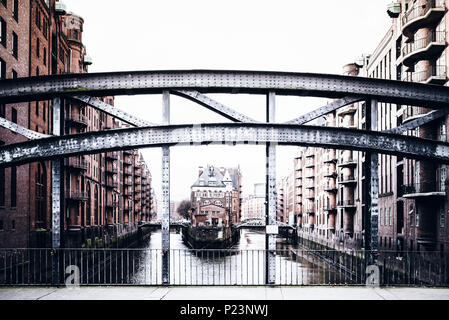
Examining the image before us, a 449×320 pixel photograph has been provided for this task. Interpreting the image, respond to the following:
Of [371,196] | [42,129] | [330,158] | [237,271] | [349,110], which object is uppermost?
[349,110]

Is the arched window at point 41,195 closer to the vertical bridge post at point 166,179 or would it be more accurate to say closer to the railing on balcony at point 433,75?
the vertical bridge post at point 166,179

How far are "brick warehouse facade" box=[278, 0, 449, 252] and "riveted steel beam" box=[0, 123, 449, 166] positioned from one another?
9.53 metres

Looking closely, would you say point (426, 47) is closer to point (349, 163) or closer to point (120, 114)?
point (120, 114)

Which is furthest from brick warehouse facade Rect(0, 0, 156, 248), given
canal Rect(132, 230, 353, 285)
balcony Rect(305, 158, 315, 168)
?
balcony Rect(305, 158, 315, 168)

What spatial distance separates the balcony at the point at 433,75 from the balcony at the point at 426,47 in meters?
0.80

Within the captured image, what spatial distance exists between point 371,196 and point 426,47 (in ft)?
53.9

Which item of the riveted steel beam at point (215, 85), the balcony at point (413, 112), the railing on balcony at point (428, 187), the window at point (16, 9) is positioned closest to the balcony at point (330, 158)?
the balcony at point (413, 112)

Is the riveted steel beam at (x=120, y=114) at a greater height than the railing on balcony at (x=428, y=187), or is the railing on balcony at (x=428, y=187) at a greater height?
the riveted steel beam at (x=120, y=114)

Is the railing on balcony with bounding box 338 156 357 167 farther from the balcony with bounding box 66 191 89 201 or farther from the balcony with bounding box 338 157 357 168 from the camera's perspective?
the balcony with bounding box 66 191 89 201

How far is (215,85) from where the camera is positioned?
1100 cm

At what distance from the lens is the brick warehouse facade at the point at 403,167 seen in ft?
80.6

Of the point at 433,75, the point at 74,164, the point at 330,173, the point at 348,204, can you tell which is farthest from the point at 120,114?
the point at 330,173

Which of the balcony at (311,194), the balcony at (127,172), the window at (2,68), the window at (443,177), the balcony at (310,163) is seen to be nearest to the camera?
the window at (2,68)
